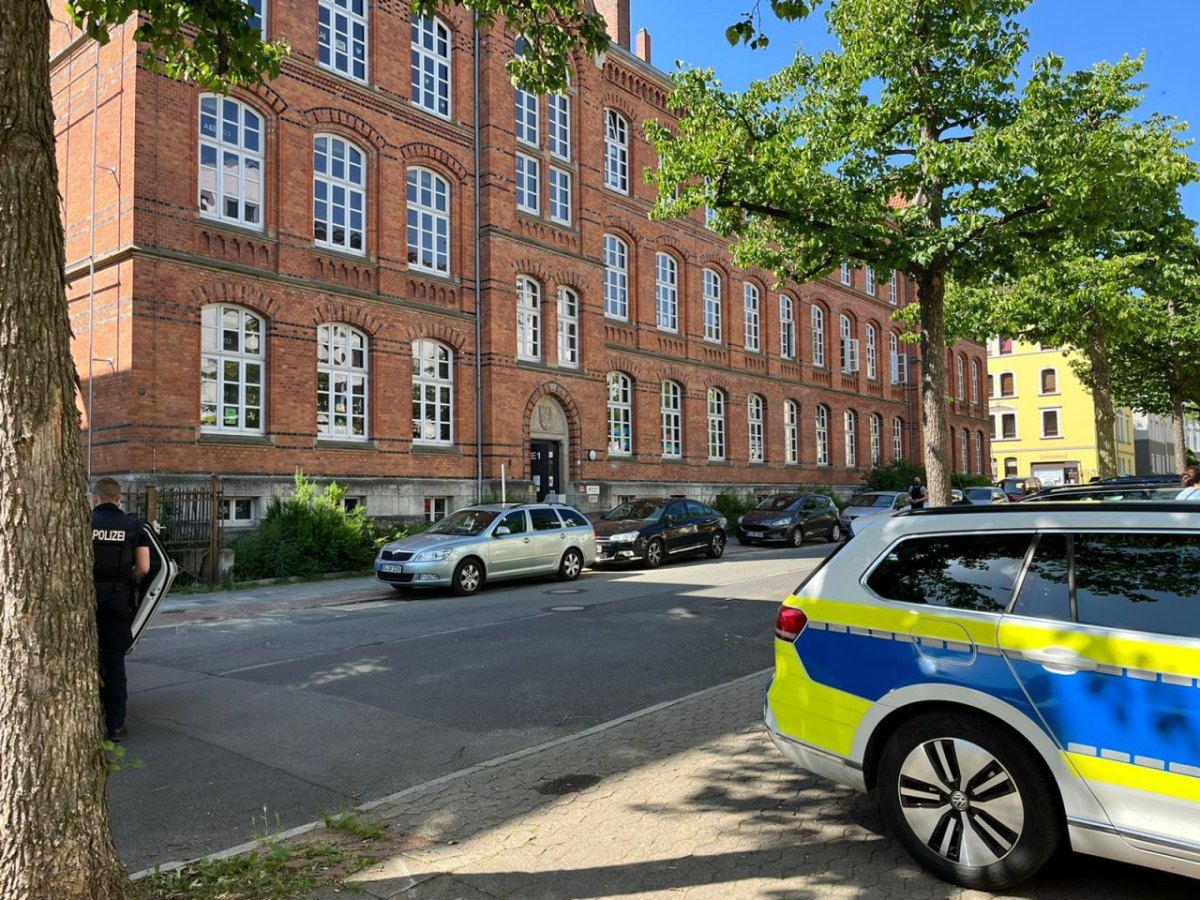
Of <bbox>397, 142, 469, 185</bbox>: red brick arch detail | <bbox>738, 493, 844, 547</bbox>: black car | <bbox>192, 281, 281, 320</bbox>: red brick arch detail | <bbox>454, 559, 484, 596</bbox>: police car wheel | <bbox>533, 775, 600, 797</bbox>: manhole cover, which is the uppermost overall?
<bbox>397, 142, 469, 185</bbox>: red brick arch detail

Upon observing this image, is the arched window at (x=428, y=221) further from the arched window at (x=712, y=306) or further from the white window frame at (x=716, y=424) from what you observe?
the white window frame at (x=716, y=424)

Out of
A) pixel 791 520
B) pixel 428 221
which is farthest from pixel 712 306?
pixel 428 221

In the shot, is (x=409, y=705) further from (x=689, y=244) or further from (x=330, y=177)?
(x=689, y=244)

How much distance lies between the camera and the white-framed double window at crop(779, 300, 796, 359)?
36.0 metres

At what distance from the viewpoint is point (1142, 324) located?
20.7m

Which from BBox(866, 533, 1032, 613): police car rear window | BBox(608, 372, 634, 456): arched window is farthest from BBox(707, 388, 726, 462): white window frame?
BBox(866, 533, 1032, 613): police car rear window

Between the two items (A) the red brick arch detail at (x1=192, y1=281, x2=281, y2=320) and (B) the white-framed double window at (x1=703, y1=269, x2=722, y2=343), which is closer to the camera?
(A) the red brick arch detail at (x1=192, y1=281, x2=281, y2=320)

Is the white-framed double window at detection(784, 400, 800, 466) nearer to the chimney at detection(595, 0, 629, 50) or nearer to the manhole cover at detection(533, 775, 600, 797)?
the chimney at detection(595, 0, 629, 50)

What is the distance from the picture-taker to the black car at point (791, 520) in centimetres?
2378

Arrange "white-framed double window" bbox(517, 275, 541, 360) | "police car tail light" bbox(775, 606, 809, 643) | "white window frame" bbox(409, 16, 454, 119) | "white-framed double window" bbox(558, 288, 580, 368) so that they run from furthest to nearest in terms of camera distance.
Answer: "white-framed double window" bbox(558, 288, 580, 368) < "white-framed double window" bbox(517, 275, 541, 360) < "white window frame" bbox(409, 16, 454, 119) < "police car tail light" bbox(775, 606, 809, 643)

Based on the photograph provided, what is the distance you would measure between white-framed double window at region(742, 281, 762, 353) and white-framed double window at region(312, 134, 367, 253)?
682 inches

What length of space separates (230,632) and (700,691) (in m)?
6.57

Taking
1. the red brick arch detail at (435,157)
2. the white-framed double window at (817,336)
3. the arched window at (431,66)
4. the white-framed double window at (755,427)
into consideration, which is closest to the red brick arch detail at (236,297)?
the red brick arch detail at (435,157)

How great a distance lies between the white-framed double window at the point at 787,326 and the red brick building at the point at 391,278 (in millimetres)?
3635
